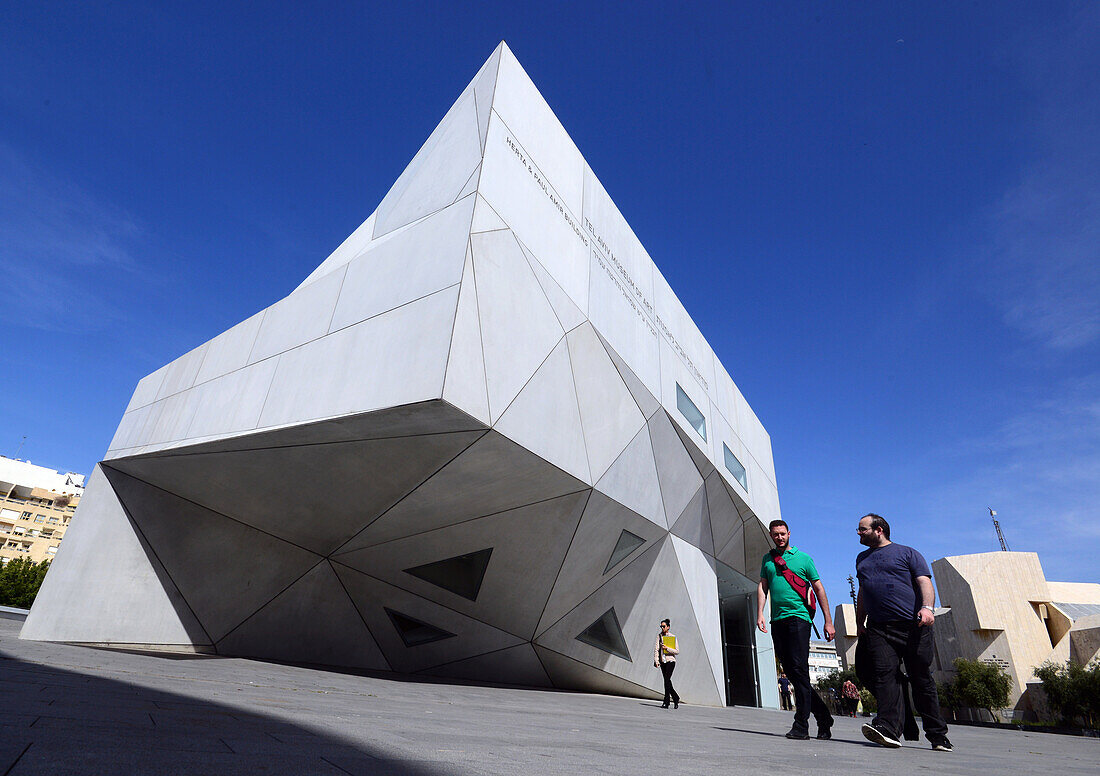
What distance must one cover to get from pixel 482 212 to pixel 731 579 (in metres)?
16.3

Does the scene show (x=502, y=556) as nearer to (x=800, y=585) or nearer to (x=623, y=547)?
(x=623, y=547)

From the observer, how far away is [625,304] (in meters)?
12.5

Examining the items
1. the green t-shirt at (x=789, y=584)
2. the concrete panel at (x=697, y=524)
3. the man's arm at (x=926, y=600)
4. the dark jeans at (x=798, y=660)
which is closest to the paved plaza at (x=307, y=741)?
the dark jeans at (x=798, y=660)

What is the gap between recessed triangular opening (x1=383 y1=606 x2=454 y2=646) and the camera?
36.7ft

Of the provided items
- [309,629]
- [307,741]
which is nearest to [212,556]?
[309,629]

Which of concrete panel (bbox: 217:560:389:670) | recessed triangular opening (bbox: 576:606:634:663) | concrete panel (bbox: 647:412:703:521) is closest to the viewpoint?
concrete panel (bbox: 217:560:389:670)

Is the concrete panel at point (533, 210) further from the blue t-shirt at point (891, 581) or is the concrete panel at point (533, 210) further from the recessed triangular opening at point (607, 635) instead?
the recessed triangular opening at point (607, 635)

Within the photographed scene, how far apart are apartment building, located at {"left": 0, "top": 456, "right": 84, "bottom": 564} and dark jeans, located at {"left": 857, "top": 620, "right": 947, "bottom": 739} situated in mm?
94857

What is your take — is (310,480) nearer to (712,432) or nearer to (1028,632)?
(712,432)

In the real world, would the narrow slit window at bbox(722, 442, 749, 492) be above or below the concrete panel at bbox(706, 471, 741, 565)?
above

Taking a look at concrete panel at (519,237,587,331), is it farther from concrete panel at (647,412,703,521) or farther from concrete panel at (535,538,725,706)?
concrete panel at (535,538,725,706)

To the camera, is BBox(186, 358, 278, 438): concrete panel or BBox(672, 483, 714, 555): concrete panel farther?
BBox(672, 483, 714, 555): concrete panel

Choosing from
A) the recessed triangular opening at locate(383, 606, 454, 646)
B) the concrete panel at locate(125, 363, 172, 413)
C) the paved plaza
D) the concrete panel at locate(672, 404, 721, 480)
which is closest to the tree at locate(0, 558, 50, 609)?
the concrete panel at locate(125, 363, 172, 413)

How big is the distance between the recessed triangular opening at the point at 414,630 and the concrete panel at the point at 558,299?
6281 mm
